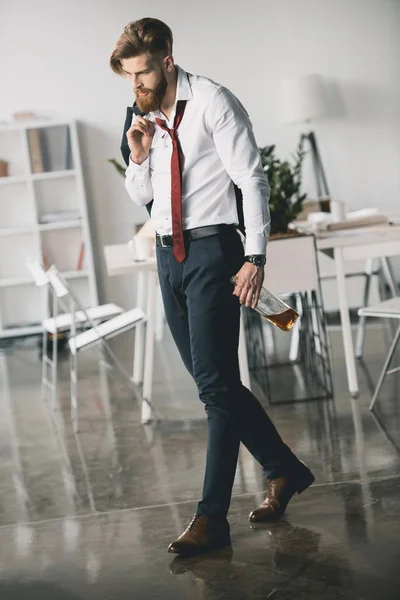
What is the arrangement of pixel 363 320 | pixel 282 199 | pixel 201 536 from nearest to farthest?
pixel 201 536, pixel 282 199, pixel 363 320

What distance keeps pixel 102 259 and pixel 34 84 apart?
1.71 meters

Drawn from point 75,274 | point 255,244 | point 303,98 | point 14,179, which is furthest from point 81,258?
point 255,244

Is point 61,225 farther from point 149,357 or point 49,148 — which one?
point 149,357

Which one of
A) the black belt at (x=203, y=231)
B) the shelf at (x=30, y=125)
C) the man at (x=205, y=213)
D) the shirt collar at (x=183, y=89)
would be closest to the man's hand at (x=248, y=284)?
the man at (x=205, y=213)

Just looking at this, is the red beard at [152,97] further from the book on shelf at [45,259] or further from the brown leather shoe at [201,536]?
the book on shelf at [45,259]

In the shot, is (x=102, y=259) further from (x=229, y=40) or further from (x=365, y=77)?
(x=365, y=77)

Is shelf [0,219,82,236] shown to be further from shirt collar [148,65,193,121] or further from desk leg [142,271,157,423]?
shirt collar [148,65,193,121]

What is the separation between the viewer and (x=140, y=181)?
2.97 m

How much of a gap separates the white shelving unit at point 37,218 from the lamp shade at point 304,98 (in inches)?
75.1

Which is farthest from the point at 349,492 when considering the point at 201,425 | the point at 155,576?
the point at 201,425

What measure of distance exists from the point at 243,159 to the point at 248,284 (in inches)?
14.9

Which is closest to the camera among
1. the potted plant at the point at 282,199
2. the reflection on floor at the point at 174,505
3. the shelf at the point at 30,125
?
the reflection on floor at the point at 174,505

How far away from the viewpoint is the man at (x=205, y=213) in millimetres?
2785

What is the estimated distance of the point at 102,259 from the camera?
856 centimetres
